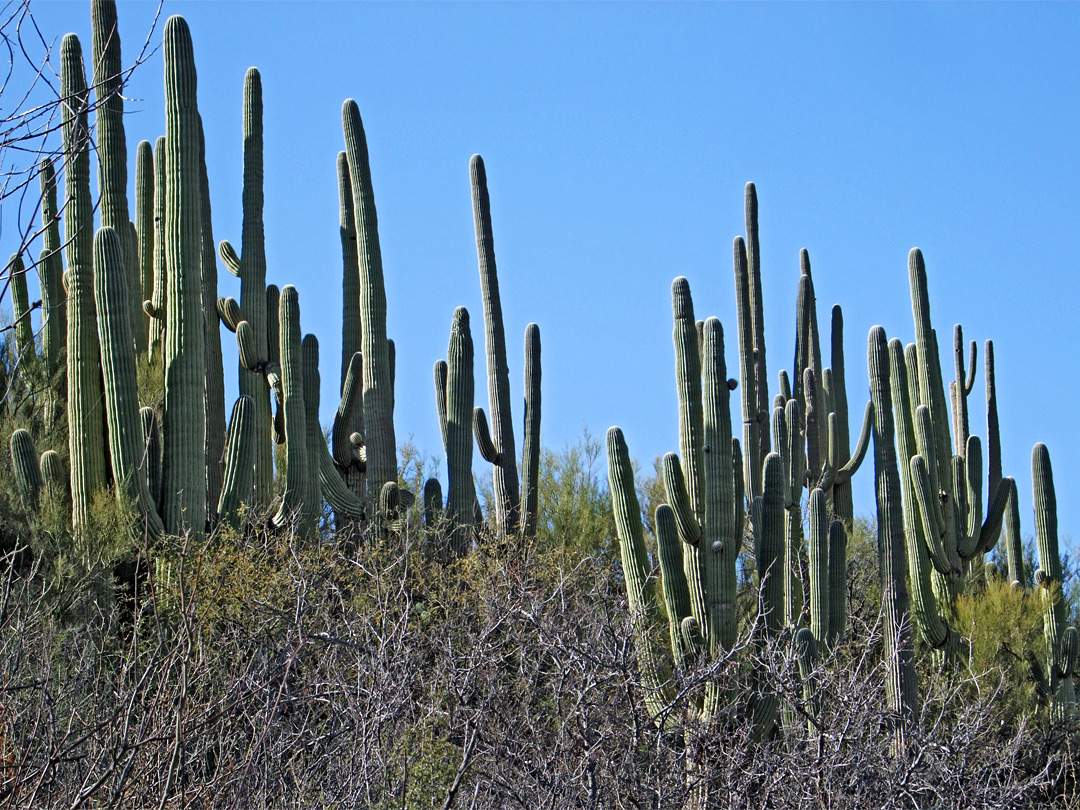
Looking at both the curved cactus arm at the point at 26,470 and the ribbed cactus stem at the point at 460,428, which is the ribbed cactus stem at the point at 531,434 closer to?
the ribbed cactus stem at the point at 460,428

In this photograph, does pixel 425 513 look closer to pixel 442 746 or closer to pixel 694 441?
pixel 694 441

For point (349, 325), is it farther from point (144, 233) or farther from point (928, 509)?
point (928, 509)

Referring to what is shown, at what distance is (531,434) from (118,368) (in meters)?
5.50

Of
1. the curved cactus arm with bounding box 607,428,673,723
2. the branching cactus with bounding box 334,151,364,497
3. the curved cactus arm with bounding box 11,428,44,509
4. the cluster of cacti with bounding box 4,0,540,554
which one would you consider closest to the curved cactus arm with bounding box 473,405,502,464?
the cluster of cacti with bounding box 4,0,540,554

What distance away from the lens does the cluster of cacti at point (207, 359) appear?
1066 centimetres

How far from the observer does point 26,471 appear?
10.9m

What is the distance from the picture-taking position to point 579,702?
626cm

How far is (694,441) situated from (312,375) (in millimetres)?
4462

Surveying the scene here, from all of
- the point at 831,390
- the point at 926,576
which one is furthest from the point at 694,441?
the point at 831,390

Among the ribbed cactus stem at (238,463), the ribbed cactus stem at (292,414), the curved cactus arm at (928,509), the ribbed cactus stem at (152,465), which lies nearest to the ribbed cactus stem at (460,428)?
the ribbed cactus stem at (292,414)

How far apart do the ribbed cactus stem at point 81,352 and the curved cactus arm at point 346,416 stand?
3.05 metres

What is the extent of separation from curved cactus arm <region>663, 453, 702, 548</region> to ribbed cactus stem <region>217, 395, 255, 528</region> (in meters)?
3.77

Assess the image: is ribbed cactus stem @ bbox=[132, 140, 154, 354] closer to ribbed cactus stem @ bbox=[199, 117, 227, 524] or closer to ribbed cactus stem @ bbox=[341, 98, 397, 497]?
ribbed cactus stem @ bbox=[199, 117, 227, 524]

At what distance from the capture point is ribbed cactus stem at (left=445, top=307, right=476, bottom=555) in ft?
44.4
